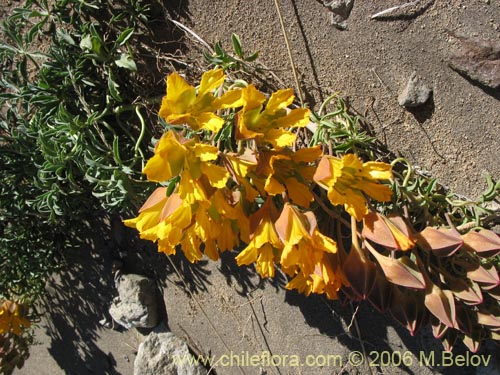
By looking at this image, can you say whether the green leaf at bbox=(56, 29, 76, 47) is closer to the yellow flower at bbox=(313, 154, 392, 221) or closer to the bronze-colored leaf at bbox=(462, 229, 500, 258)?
the yellow flower at bbox=(313, 154, 392, 221)

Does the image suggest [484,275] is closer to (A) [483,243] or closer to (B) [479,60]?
(A) [483,243]

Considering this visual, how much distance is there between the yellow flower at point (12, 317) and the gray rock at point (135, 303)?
1.72 ft

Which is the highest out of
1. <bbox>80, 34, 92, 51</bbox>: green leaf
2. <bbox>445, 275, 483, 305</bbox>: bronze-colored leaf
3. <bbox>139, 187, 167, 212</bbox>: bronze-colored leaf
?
<bbox>80, 34, 92, 51</bbox>: green leaf

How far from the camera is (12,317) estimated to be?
303cm

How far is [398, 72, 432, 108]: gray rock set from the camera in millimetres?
2047

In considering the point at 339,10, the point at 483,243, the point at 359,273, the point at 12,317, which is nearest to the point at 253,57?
the point at 339,10

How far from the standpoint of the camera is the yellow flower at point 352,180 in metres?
1.52

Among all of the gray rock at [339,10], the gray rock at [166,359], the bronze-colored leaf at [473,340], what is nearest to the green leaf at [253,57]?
the gray rock at [339,10]

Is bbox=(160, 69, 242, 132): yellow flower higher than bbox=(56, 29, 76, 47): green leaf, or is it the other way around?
bbox=(56, 29, 76, 47): green leaf

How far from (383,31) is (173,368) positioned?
233 cm

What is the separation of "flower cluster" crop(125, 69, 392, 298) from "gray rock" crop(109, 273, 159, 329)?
1.50 m

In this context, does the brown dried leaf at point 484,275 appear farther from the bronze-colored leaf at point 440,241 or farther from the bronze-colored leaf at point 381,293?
the bronze-colored leaf at point 381,293

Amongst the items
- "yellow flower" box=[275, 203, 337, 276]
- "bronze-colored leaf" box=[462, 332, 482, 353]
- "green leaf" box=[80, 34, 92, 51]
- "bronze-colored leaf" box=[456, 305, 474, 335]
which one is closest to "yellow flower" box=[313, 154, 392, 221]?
"yellow flower" box=[275, 203, 337, 276]

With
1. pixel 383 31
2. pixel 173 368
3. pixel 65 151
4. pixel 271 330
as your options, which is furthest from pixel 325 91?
pixel 173 368
